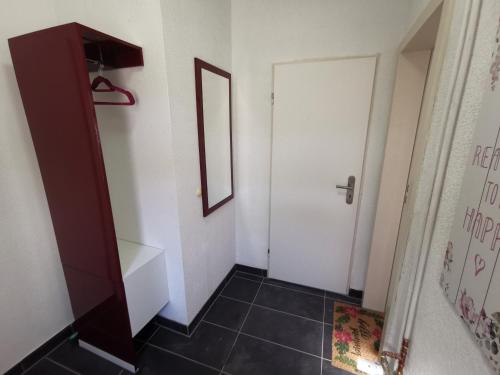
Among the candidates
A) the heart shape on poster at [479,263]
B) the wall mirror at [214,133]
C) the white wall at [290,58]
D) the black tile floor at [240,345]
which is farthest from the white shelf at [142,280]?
the heart shape on poster at [479,263]

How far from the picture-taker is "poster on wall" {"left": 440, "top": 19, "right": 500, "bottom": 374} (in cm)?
48

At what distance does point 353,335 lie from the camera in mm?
1731

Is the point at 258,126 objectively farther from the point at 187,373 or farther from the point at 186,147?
the point at 187,373

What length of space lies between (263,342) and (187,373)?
54 centimetres

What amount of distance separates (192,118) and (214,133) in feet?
0.99

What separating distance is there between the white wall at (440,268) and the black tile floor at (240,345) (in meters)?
0.87

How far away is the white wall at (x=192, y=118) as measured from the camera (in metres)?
1.35

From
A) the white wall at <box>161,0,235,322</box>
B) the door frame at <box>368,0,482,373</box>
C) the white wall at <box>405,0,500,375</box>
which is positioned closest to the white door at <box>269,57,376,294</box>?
the white wall at <box>161,0,235,322</box>

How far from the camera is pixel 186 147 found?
1507mm

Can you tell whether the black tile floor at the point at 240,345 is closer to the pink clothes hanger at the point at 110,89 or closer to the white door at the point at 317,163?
the white door at the point at 317,163

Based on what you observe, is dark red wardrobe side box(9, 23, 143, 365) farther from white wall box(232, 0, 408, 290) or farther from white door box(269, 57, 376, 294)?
white door box(269, 57, 376, 294)

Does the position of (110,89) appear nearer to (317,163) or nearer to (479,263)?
(317,163)

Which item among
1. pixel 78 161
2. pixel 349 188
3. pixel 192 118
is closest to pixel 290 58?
pixel 192 118

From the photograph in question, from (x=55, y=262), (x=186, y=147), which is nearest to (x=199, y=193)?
(x=186, y=147)
